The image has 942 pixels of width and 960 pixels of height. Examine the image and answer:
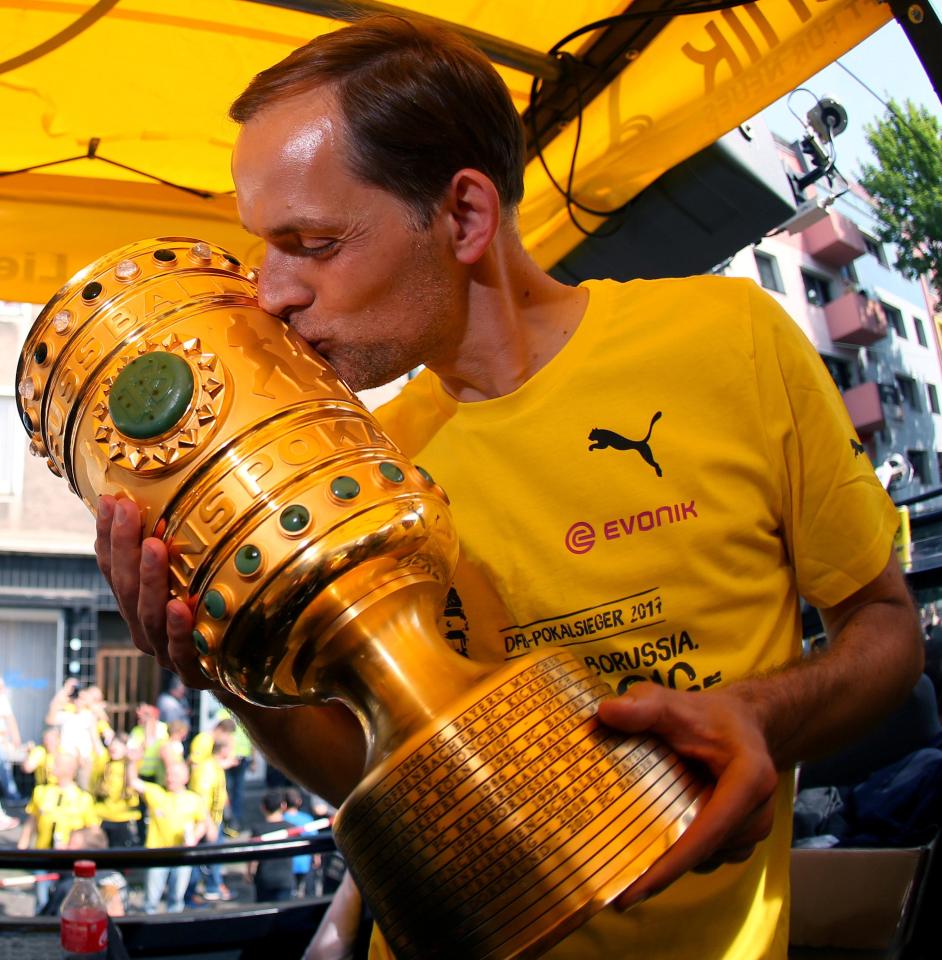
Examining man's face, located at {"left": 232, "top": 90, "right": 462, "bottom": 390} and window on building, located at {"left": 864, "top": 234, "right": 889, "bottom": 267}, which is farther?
window on building, located at {"left": 864, "top": 234, "right": 889, "bottom": 267}

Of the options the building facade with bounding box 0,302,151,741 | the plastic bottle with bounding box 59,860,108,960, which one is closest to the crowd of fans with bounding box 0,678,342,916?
the plastic bottle with bounding box 59,860,108,960

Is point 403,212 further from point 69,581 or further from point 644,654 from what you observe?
point 69,581

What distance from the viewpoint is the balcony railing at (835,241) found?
2.95 metres

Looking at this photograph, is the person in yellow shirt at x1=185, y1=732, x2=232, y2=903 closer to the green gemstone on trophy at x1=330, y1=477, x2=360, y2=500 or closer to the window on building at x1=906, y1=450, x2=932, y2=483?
the window on building at x1=906, y1=450, x2=932, y2=483

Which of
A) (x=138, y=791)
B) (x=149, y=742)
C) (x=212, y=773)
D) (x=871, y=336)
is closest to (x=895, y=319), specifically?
(x=871, y=336)

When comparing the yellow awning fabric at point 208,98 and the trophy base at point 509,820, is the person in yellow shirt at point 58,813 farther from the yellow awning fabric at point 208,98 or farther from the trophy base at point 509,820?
the trophy base at point 509,820

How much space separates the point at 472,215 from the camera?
1092 mm

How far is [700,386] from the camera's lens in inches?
41.9

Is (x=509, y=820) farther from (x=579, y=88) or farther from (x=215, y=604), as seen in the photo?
(x=579, y=88)

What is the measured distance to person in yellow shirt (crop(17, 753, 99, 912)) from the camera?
7.18 metres

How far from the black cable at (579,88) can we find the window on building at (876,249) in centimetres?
73

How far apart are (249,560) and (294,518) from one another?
47mm

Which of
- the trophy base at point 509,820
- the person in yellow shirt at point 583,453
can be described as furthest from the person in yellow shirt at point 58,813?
the trophy base at point 509,820

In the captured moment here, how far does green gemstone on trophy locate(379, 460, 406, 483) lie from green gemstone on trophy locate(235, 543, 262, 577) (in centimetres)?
13
